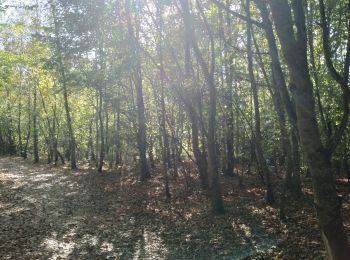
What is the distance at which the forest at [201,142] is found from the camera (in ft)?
16.8

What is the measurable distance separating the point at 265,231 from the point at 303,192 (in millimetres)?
6149

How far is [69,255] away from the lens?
10.4 meters

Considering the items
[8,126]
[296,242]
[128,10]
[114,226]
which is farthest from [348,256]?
[8,126]

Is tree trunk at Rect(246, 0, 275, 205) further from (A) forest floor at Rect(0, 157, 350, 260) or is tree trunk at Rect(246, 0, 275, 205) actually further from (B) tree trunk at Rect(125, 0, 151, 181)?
(B) tree trunk at Rect(125, 0, 151, 181)

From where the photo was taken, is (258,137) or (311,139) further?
(258,137)

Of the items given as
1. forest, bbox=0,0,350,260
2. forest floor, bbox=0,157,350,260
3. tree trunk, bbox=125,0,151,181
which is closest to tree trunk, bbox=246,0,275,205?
forest, bbox=0,0,350,260

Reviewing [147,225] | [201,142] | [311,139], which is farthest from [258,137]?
[311,139]

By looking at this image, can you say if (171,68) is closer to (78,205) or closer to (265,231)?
(78,205)

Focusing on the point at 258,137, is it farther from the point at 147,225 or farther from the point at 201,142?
the point at 201,142

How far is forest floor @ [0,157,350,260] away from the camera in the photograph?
10375 mm

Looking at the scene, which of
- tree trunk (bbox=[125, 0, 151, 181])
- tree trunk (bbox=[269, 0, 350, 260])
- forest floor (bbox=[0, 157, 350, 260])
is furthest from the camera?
tree trunk (bbox=[125, 0, 151, 181])

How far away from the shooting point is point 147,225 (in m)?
13.7

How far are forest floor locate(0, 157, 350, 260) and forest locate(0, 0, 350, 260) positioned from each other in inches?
2.5

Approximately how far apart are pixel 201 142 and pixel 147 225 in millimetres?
7981
